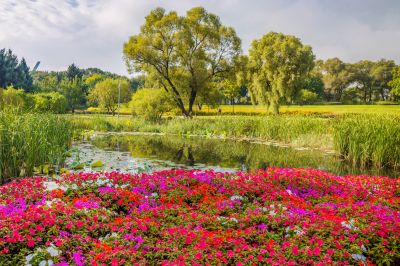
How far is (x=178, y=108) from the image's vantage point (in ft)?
119

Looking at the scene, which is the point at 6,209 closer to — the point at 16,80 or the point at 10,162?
the point at 10,162

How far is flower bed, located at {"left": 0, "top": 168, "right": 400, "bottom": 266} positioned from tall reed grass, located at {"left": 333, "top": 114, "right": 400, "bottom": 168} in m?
5.92

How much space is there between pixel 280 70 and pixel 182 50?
42.0ft

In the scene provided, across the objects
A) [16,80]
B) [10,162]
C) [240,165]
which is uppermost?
[16,80]

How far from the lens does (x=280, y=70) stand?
4053 cm

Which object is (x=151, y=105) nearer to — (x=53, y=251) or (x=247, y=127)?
(x=247, y=127)

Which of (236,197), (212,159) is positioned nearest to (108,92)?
(212,159)

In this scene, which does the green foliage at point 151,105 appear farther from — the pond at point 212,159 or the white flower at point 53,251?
the white flower at point 53,251

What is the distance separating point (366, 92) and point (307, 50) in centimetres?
4650

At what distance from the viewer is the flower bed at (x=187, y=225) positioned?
3932 millimetres

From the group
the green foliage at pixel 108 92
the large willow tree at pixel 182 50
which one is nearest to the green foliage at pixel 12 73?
the green foliage at pixel 108 92

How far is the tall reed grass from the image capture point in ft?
41.1

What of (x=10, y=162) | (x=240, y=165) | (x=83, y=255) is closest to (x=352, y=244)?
(x=83, y=255)

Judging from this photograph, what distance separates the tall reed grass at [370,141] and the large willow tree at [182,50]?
804 inches
